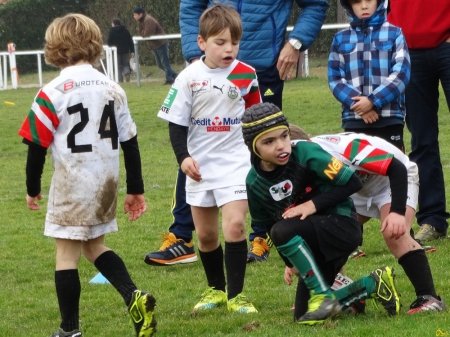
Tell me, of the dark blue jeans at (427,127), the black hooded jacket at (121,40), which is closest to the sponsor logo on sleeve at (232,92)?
the dark blue jeans at (427,127)

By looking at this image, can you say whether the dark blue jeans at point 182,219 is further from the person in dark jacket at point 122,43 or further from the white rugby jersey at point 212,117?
the person in dark jacket at point 122,43

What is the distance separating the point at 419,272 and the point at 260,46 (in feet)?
7.43

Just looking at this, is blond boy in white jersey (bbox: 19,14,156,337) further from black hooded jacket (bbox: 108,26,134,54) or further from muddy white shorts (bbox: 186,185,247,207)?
black hooded jacket (bbox: 108,26,134,54)

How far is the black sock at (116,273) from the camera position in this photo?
4.88 meters

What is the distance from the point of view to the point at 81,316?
5.48 m

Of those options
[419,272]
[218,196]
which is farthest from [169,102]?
[419,272]

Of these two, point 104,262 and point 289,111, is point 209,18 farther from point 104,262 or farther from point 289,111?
point 289,111

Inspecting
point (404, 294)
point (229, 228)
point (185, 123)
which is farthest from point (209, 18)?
point (404, 294)

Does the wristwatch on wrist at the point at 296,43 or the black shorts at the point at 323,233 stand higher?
the wristwatch on wrist at the point at 296,43

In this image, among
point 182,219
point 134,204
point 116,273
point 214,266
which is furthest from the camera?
point 182,219

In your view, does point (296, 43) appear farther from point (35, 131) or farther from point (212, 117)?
point (35, 131)

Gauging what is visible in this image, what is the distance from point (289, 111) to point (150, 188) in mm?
7169

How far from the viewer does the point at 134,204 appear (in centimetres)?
508

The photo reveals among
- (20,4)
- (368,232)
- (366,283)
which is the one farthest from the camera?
(20,4)
